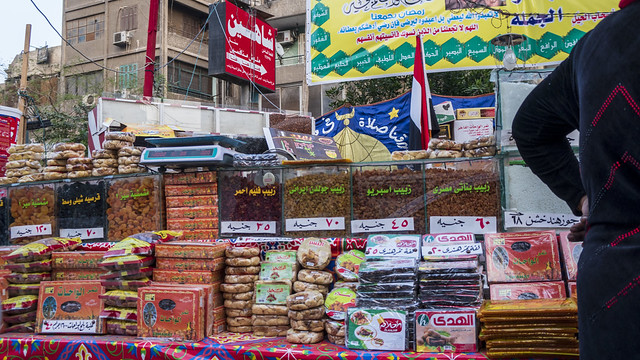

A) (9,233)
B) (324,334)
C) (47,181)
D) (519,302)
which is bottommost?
(324,334)

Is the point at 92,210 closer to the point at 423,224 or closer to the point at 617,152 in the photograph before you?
the point at 423,224

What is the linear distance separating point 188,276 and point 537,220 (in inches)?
77.3

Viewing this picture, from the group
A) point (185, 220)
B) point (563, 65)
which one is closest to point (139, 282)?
point (185, 220)

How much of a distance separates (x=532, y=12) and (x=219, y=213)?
4029mm

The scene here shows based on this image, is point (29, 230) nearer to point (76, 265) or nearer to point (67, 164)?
point (67, 164)

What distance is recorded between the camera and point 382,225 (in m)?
3.15

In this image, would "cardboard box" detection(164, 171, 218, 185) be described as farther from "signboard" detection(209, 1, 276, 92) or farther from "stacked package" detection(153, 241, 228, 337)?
"signboard" detection(209, 1, 276, 92)

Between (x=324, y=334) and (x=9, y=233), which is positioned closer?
(x=324, y=334)

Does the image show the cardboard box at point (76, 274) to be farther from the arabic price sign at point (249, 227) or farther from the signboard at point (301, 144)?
the signboard at point (301, 144)

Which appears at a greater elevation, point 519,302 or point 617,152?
point 617,152

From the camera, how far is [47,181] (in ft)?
13.3

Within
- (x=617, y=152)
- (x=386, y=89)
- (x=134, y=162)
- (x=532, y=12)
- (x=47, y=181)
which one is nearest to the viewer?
(x=617, y=152)

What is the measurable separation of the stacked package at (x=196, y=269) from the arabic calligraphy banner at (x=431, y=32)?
11.4 feet

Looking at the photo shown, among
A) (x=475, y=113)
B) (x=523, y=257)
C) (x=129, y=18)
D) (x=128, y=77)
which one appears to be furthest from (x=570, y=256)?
(x=129, y=18)
